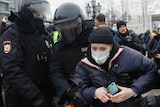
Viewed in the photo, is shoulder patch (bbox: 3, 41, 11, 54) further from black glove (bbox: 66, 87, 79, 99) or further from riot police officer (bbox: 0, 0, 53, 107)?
black glove (bbox: 66, 87, 79, 99)

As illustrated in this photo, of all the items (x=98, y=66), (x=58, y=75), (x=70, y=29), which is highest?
(x=70, y=29)

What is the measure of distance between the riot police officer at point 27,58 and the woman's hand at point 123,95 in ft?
2.74

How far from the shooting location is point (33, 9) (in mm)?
3111

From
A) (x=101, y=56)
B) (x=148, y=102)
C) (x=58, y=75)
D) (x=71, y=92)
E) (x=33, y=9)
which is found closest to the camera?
(x=148, y=102)

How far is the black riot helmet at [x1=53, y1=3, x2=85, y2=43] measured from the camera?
296cm

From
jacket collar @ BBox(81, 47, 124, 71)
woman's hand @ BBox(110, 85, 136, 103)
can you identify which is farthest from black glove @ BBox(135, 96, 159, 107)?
jacket collar @ BBox(81, 47, 124, 71)

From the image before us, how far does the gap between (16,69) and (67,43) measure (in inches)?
22.6

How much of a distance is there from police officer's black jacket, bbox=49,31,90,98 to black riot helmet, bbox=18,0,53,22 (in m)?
0.37

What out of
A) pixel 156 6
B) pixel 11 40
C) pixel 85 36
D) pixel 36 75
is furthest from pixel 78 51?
pixel 156 6

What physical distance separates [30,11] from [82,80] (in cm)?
103

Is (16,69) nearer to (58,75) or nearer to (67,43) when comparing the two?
(58,75)

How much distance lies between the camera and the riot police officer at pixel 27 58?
2.80 meters

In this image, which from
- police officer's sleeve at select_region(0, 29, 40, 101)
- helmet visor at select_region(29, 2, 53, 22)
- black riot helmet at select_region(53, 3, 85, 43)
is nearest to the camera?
police officer's sleeve at select_region(0, 29, 40, 101)

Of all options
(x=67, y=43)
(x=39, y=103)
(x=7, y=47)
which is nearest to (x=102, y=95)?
(x=39, y=103)
